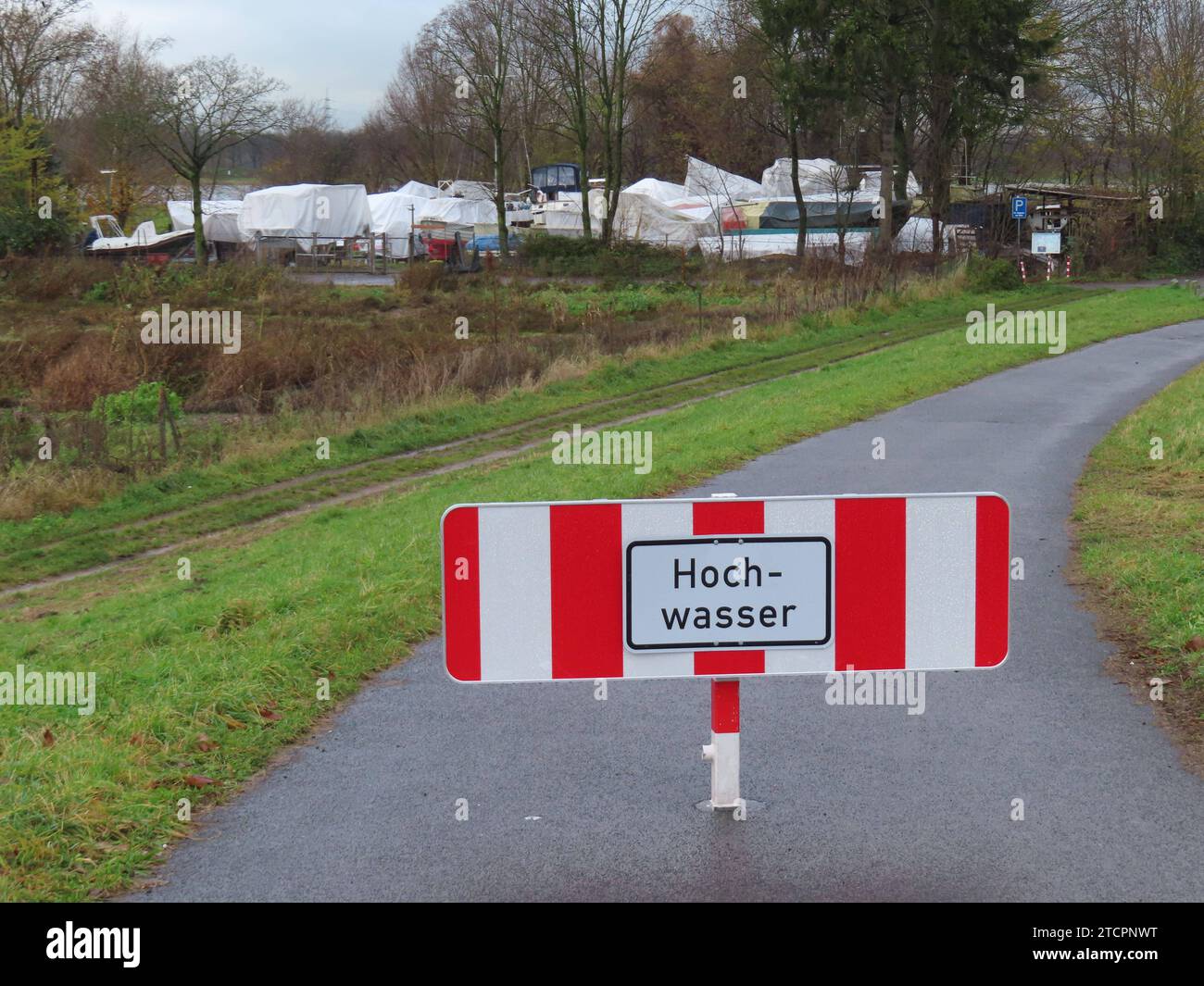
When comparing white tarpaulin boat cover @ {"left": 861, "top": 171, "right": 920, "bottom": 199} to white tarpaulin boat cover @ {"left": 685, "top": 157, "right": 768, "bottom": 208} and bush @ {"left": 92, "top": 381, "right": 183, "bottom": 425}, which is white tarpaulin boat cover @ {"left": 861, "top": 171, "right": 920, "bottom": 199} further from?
bush @ {"left": 92, "top": 381, "right": 183, "bottom": 425}

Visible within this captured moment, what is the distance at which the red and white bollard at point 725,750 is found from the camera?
4828mm

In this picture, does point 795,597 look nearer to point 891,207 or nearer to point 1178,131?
point 891,207

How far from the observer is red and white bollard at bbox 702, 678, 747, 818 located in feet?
15.8

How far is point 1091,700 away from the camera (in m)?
6.32

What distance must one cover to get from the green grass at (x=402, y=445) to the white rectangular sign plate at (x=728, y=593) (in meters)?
9.40

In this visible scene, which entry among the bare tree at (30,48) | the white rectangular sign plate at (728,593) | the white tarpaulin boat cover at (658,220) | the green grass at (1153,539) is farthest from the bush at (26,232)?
the white rectangular sign plate at (728,593)

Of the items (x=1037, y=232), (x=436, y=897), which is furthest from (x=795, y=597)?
(x=1037, y=232)

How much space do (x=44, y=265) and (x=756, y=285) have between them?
72.7 ft

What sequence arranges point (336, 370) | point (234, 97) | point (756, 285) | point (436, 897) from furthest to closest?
point (234, 97), point (756, 285), point (336, 370), point (436, 897)

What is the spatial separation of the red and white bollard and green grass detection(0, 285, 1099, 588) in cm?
921

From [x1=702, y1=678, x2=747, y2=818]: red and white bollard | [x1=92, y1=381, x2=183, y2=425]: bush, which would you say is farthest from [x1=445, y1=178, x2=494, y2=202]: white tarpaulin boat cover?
[x1=702, y1=678, x2=747, y2=818]: red and white bollard

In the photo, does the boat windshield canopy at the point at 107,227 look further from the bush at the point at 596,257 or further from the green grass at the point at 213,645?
the green grass at the point at 213,645

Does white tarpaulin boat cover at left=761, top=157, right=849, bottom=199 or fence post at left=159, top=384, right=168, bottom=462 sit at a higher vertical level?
white tarpaulin boat cover at left=761, top=157, right=849, bottom=199

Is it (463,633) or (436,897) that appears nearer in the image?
(436,897)
